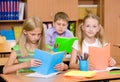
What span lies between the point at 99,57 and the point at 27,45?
67cm

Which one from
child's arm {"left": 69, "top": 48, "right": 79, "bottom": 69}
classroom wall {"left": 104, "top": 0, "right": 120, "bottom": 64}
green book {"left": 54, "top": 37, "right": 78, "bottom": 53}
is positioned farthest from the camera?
classroom wall {"left": 104, "top": 0, "right": 120, "bottom": 64}

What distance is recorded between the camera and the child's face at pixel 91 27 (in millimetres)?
2668

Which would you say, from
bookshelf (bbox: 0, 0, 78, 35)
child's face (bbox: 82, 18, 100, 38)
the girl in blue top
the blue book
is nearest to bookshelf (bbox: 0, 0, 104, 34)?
bookshelf (bbox: 0, 0, 78, 35)

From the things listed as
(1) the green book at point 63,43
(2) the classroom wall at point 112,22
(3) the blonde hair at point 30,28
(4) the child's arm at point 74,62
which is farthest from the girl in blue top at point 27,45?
(2) the classroom wall at point 112,22

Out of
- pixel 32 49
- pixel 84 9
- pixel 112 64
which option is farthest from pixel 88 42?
pixel 84 9

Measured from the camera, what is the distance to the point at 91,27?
268cm

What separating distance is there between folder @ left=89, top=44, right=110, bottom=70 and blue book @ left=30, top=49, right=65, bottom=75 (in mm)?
320

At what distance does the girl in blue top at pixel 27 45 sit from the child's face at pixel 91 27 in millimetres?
477

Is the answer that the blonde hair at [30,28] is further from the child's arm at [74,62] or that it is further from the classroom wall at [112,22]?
the classroom wall at [112,22]

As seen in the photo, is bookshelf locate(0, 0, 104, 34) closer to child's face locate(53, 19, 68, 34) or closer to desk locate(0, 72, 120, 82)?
child's face locate(53, 19, 68, 34)

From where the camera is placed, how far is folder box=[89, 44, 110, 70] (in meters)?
2.34

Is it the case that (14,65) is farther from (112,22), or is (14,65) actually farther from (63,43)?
(112,22)

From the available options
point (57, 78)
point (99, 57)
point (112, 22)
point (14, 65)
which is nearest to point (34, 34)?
point (14, 65)

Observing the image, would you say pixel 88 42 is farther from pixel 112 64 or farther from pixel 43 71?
pixel 43 71
